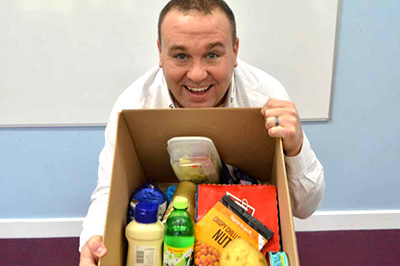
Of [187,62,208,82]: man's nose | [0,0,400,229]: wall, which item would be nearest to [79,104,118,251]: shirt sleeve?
[187,62,208,82]: man's nose

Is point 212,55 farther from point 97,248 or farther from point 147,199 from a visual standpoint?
point 97,248

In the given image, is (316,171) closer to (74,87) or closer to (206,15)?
(206,15)

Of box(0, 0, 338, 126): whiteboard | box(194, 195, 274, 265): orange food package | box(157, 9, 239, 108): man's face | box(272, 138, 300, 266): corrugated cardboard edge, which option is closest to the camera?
box(272, 138, 300, 266): corrugated cardboard edge

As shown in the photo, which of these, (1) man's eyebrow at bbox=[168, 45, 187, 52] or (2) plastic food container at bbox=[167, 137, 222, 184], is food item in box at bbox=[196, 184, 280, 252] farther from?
(1) man's eyebrow at bbox=[168, 45, 187, 52]

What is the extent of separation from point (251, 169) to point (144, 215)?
0.92 feet

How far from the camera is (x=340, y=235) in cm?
197

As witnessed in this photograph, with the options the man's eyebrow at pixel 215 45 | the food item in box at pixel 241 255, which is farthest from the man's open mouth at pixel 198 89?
the food item in box at pixel 241 255

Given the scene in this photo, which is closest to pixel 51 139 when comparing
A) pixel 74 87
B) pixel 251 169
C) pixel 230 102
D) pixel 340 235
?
pixel 74 87

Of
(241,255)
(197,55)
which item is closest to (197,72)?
(197,55)

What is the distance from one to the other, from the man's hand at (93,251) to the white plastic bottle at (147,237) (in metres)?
0.06

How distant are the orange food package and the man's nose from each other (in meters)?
0.26

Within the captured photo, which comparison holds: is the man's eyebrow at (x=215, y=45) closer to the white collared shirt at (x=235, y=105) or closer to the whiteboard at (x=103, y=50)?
the white collared shirt at (x=235, y=105)

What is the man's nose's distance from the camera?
0.81 metres

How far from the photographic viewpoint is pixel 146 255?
662mm
